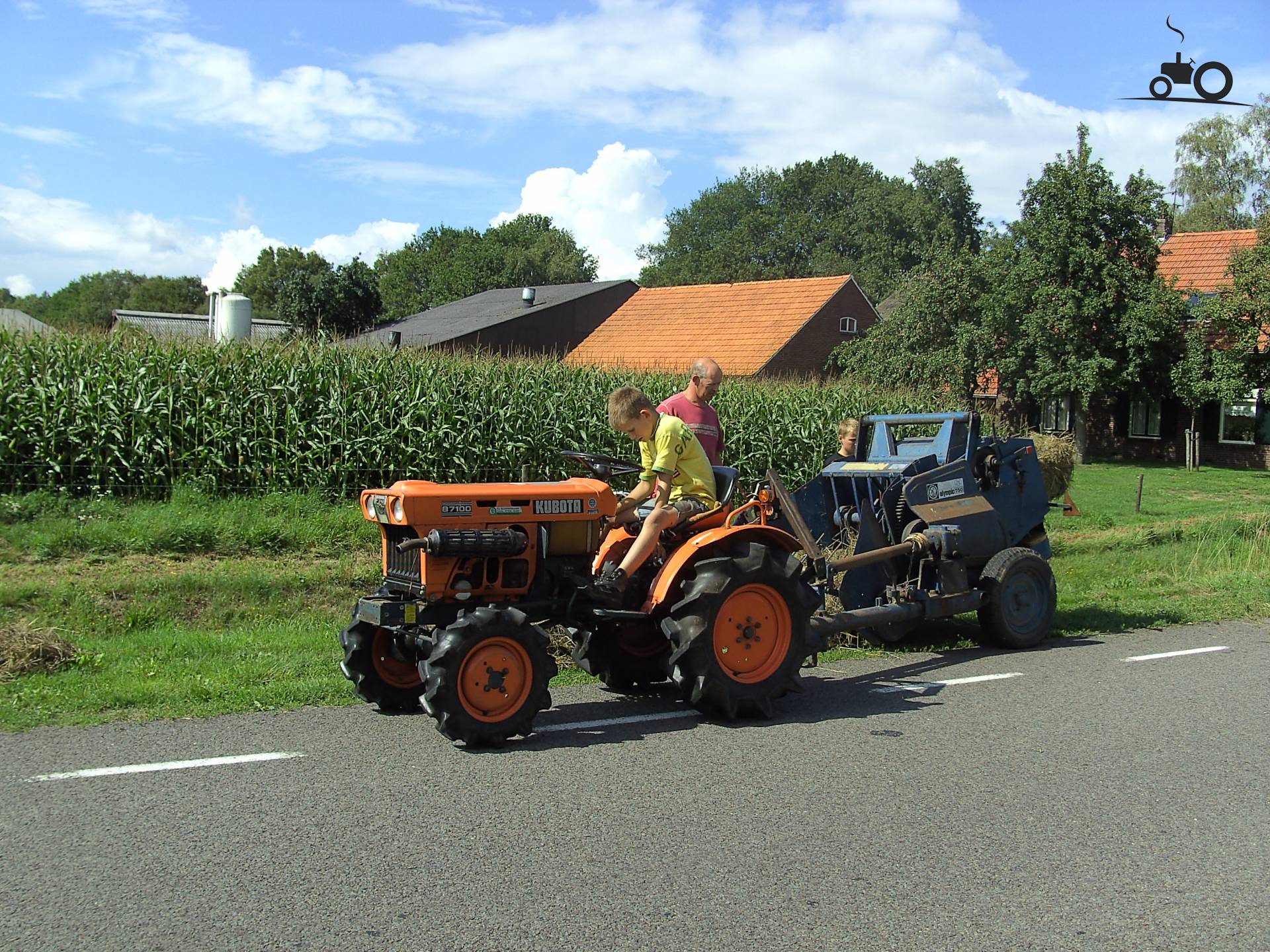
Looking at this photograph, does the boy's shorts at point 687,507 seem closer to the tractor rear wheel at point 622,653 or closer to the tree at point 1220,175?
the tractor rear wheel at point 622,653

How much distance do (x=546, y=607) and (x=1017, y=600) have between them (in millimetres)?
4457

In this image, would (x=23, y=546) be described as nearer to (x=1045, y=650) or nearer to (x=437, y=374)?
(x=437, y=374)

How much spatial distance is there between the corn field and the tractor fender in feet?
23.8

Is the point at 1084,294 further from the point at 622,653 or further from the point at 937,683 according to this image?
the point at 622,653

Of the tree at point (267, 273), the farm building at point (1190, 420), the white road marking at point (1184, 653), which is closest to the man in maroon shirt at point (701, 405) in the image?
the white road marking at point (1184, 653)

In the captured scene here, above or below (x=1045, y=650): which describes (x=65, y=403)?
above

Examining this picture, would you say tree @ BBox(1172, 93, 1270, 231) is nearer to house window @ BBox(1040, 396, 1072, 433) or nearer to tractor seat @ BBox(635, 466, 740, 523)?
house window @ BBox(1040, 396, 1072, 433)

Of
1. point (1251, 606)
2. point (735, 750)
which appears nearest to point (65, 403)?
point (735, 750)

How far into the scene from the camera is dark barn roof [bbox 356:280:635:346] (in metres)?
36.2

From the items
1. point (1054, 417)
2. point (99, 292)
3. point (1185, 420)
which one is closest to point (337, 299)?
point (1054, 417)

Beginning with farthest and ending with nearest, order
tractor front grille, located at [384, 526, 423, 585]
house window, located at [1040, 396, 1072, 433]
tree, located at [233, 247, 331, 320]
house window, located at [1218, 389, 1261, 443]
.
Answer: tree, located at [233, 247, 331, 320] < house window, located at [1040, 396, 1072, 433] < house window, located at [1218, 389, 1261, 443] < tractor front grille, located at [384, 526, 423, 585]

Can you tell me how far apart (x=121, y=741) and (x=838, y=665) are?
4.86m

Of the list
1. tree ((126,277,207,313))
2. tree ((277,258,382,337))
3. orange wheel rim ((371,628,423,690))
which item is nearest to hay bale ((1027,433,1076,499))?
orange wheel rim ((371,628,423,690))

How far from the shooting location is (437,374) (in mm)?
14453
